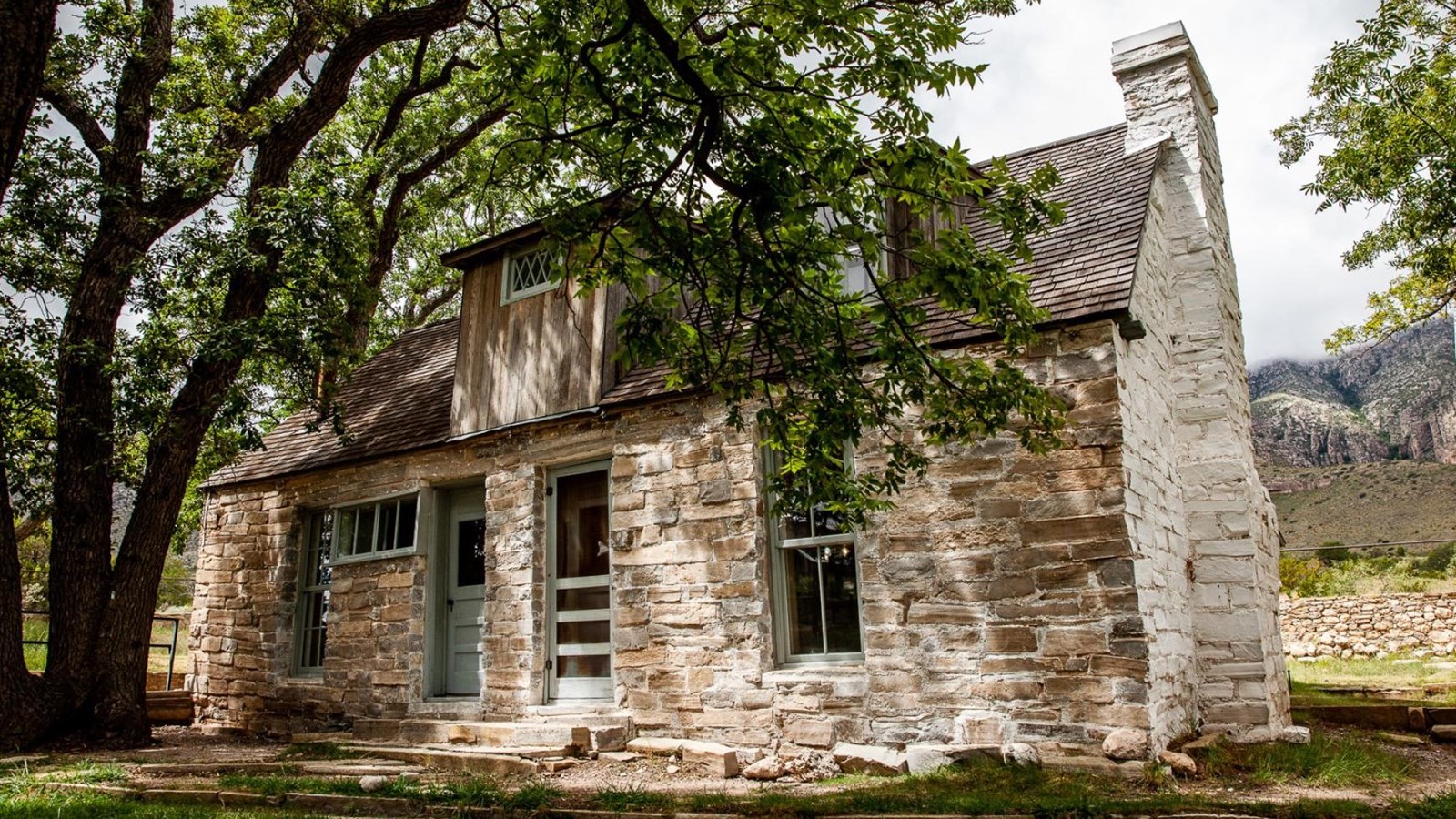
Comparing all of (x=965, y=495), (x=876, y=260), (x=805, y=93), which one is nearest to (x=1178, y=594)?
(x=965, y=495)

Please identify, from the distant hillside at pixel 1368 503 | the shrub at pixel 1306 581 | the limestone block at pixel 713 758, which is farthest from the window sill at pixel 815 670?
the distant hillside at pixel 1368 503

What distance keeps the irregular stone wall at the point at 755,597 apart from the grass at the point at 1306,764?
3.10ft

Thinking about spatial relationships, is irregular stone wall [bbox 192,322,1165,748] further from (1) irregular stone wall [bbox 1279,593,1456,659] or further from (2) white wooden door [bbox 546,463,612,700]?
(1) irregular stone wall [bbox 1279,593,1456,659]

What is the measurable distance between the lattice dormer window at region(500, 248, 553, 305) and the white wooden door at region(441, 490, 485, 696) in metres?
2.32

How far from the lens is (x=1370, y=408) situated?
57250 millimetres

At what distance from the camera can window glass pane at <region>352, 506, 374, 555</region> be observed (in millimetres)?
11086

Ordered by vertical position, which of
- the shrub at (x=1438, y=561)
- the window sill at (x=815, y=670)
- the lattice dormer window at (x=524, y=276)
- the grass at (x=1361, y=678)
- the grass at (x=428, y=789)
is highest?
the lattice dormer window at (x=524, y=276)

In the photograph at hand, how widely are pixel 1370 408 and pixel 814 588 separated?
207 feet

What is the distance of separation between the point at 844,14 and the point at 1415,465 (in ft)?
147

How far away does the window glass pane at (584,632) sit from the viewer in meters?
9.11

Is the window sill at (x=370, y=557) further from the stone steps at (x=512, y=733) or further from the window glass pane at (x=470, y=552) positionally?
the stone steps at (x=512, y=733)

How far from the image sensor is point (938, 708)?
270 inches

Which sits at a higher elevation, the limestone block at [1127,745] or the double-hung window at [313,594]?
the double-hung window at [313,594]

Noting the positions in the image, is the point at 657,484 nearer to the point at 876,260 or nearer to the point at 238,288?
the point at 876,260
